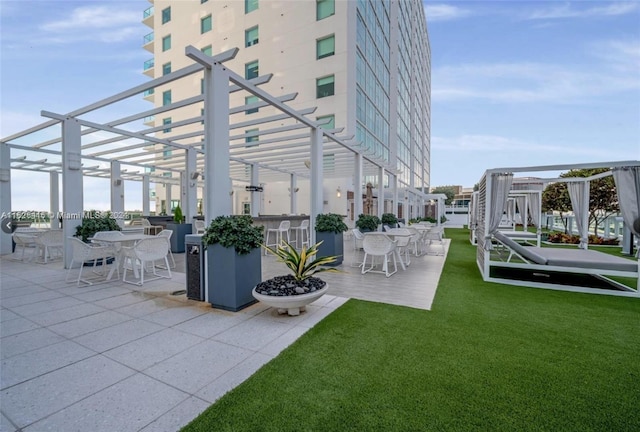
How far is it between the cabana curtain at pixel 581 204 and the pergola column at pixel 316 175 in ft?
23.6

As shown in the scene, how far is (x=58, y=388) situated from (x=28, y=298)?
3.22 meters

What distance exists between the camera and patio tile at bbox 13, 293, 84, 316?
3.58m

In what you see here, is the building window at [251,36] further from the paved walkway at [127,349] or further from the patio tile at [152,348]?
the patio tile at [152,348]

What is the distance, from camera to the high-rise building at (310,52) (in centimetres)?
1455

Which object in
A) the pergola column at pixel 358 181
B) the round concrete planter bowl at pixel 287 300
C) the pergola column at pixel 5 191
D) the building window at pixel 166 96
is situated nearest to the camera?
the round concrete planter bowl at pixel 287 300

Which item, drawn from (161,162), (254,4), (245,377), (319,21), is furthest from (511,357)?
(254,4)

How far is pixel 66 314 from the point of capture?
3.50 metres

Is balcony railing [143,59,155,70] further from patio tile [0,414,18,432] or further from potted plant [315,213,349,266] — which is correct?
patio tile [0,414,18,432]

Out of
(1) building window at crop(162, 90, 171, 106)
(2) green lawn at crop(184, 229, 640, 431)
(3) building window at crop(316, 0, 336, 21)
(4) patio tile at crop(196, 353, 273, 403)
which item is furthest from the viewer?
(1) building window at crop(162, 90, 171, 106)

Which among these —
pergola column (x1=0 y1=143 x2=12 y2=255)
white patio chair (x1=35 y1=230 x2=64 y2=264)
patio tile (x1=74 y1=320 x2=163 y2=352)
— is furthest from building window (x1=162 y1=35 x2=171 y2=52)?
patio tile (x1=74 y1=320 x2=163 y2=352)

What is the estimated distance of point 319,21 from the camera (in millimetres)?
14836

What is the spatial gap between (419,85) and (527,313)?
3712 centimetres

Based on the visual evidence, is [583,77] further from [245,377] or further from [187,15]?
[187,15]

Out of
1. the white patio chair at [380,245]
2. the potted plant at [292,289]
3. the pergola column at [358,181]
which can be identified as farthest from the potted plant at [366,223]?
the potted plant at [292,289]
